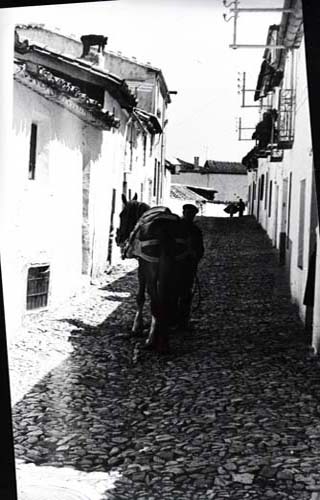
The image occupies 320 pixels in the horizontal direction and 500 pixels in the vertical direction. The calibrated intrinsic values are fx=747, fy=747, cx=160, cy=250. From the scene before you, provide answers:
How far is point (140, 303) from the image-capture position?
6.44 feet

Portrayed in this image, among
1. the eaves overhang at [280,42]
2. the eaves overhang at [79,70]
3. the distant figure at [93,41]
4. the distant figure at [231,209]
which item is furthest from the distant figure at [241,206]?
the distant figure at [93,41]

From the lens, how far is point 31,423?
191 centimetres

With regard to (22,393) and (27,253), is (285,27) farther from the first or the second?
(22,393)

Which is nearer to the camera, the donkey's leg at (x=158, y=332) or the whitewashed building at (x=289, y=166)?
the whitewashed building at (x=289, y=166)

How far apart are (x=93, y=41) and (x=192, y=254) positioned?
1.98 feet

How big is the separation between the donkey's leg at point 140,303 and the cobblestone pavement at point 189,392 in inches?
0.8

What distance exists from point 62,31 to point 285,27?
1.86 feet

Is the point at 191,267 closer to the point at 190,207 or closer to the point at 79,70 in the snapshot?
the point at 190,207

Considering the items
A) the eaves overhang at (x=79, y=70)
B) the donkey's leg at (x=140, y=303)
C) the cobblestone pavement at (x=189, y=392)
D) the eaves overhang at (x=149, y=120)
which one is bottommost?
the cobblestone pavement at (x=189, y=392)

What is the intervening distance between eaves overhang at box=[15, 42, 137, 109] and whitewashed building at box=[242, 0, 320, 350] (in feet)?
1.13

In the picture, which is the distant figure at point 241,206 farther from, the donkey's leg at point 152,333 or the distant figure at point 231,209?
the donkey's leg at point 152,333

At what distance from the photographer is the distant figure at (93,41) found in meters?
1.91

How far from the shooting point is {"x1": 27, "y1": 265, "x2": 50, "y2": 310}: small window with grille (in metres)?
2.02

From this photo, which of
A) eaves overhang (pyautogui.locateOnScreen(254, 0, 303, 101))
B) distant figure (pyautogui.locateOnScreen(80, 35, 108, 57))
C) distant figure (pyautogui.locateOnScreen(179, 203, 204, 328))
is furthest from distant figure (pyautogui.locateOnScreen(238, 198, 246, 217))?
distant figure (pyautogui.locateOnScreen(80, 35, 108, 57))
